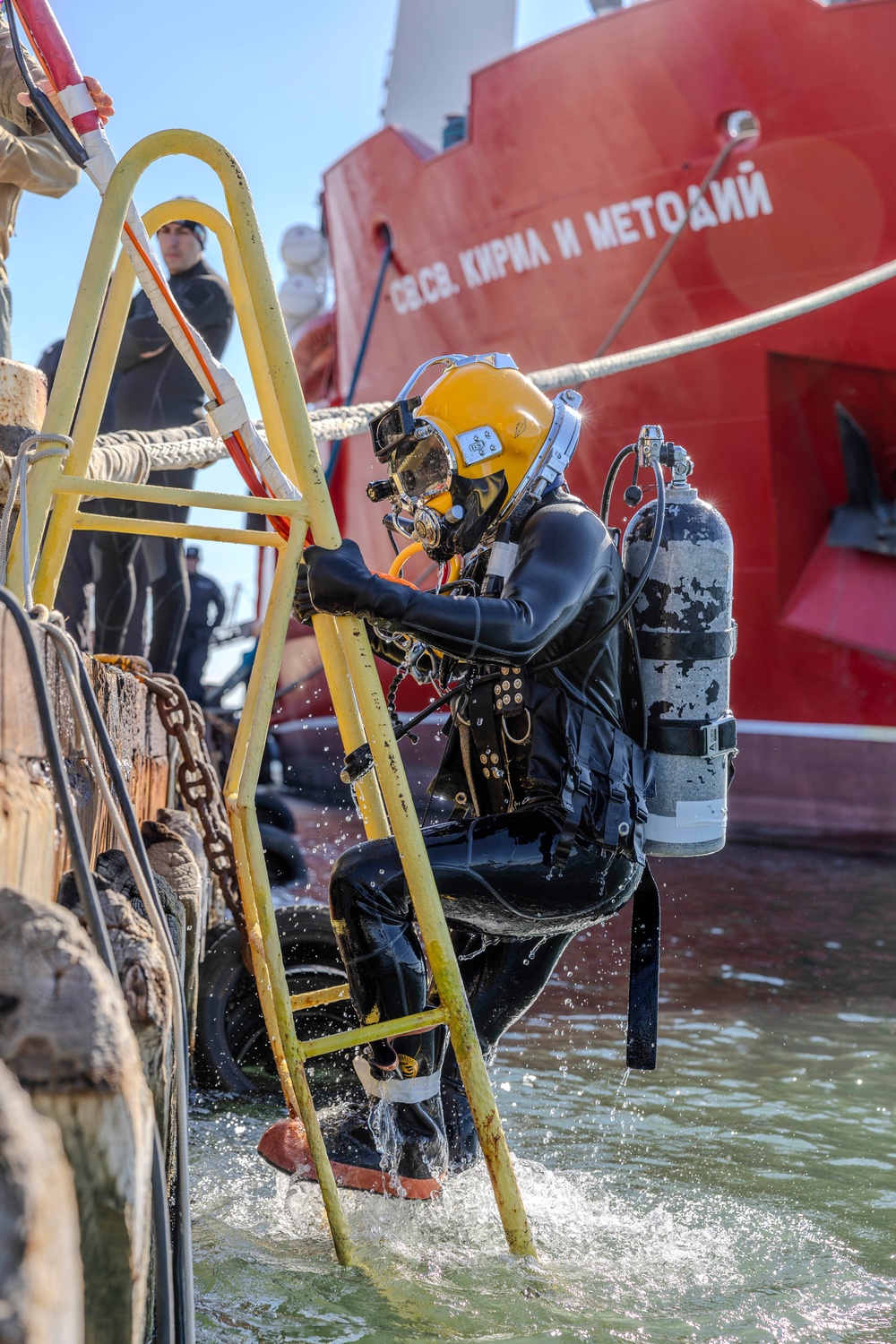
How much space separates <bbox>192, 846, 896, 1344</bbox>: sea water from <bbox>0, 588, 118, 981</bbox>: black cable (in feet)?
4.26

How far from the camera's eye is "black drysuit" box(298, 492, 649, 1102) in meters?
2.72

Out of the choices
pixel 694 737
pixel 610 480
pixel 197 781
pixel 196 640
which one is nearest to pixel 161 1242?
pixel 694 737

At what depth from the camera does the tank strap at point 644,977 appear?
127 inches

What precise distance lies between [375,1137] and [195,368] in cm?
180

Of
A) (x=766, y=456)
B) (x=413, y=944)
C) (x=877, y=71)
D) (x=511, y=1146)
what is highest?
(x=877, y=71)

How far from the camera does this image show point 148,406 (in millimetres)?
6145

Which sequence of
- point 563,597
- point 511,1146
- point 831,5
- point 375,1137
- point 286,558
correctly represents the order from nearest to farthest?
1. point 286,558
2. point 563,597
3. point 375,1137
4. point 511,1146
5. point 831,5

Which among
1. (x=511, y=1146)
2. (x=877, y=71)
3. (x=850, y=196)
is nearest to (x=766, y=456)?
(x=850, y=196)

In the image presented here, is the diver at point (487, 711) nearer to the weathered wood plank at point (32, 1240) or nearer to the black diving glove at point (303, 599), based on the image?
the black diving glove at point (303, 599)

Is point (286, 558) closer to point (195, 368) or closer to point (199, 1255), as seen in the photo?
point (195, 368)

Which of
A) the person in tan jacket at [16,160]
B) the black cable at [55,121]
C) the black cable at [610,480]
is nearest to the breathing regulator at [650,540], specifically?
the black cable at [610,480]

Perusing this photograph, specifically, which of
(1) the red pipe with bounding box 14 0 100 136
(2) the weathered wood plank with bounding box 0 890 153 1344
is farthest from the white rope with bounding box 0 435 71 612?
(2) the weathered wood plank with bounding box 0 890 153 1344

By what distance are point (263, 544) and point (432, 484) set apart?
675mm

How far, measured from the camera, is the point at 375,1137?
299cm
